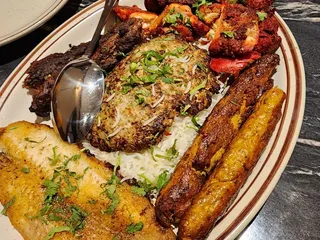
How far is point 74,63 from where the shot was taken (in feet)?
9.60

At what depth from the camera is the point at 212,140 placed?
2.24m

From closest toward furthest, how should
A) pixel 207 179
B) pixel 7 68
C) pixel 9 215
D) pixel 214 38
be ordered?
pixel 207 179, pixel 9 215, pixel 214 38, pixel 7 68

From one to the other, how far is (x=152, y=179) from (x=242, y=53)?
39.3 inches

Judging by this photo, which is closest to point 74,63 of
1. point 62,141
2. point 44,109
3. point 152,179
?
point 44,109

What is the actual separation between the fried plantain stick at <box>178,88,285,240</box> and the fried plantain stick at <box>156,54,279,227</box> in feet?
0.18

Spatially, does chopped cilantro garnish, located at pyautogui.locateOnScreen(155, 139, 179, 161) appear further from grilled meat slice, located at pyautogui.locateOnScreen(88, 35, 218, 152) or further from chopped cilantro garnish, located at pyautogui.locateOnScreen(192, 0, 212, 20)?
chopped cilantro garnish, located at pyautogui.locateOnScreen(192, 0, 212, 20)

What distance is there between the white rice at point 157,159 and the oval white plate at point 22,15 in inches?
52.9

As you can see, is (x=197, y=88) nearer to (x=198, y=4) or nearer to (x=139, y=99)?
(x=139, y=99)

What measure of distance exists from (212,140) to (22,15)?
7.42ft

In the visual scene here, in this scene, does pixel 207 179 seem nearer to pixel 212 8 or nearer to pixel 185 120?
pixel 185 120

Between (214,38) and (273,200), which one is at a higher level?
(214,38)

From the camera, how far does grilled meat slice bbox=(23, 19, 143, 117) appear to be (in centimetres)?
293

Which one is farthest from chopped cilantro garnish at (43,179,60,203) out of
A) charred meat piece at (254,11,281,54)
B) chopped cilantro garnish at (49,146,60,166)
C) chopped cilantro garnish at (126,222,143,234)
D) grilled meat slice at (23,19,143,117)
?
charred meat piece at (254,11,281,54)

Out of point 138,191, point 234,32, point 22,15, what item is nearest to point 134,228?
point 138,191
